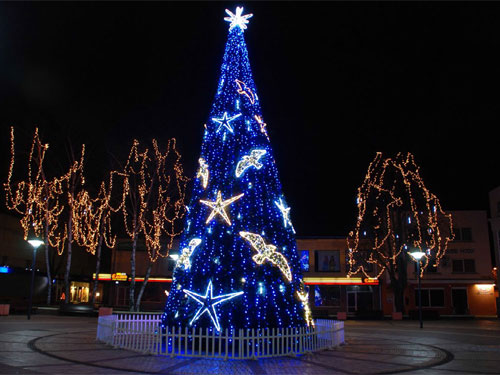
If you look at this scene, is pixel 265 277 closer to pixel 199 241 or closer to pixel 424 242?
pixel 199 241

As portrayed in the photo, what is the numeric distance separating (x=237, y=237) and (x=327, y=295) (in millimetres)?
33812

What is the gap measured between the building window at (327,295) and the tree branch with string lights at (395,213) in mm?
7515

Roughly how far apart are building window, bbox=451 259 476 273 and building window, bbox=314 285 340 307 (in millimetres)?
11435

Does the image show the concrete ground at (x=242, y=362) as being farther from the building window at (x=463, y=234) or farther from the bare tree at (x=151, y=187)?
the building window at (x=463, y=234)

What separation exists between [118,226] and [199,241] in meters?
28.1


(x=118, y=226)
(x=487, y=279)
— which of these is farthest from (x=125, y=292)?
(x=487, y=279)

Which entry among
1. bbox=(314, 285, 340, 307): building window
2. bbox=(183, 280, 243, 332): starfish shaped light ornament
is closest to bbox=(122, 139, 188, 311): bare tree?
bbox=(183, 280, 243, 332): starfish shaped light ornament

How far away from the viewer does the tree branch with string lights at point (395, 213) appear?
3588cm

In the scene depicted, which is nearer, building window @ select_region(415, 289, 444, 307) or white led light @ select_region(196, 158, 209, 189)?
white led light @ select_region(196, 158, 209, 189)

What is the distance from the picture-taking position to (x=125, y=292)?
47469 millimetres

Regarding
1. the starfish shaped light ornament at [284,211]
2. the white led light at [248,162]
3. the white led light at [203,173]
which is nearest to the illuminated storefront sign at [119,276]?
the white led light at [203,173]

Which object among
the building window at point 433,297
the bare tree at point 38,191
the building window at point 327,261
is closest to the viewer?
the bare tree at point 38,191

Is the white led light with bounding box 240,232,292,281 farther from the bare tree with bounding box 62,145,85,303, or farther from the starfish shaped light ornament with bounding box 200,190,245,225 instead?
the bare tree with bounding box 62,145,85,303

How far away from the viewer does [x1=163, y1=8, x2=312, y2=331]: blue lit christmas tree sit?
1268cm
